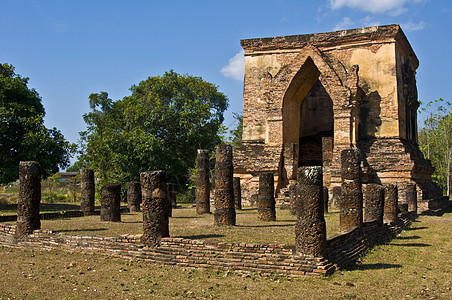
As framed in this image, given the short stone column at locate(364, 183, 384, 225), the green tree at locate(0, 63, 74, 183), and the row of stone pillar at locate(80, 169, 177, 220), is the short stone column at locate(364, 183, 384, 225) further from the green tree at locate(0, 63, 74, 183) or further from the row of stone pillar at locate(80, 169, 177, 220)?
the green tree at locate(0, 63, 74, 183)

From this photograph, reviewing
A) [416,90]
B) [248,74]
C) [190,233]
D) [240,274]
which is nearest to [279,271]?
[240,274]

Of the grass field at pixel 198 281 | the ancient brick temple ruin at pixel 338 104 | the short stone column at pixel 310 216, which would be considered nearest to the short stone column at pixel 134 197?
the ancient brick temple ruin at pixel 338 104

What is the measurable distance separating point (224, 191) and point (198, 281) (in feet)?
17.5

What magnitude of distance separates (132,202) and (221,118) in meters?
21.1

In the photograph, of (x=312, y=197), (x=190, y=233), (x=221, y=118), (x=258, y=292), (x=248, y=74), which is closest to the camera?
(x=258, y=292)

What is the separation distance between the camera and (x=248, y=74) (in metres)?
25.0

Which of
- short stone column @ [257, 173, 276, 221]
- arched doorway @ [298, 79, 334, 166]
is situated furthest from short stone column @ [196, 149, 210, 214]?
arched doorway @ [298, 79, 334, 166]

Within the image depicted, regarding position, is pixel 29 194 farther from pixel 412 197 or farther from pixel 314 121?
pixel 314 121

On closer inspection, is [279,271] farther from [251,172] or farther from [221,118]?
[221,118]

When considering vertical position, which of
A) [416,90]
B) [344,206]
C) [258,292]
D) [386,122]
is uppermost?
[416,90]

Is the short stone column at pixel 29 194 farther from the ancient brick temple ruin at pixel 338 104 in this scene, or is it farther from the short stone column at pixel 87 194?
the ancient brick temple ruin at pixel 338 104

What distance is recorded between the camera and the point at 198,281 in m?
7.83

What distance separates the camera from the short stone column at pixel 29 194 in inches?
460

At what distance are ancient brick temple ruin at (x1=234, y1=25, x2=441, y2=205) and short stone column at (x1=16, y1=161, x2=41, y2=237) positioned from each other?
1091 cm
